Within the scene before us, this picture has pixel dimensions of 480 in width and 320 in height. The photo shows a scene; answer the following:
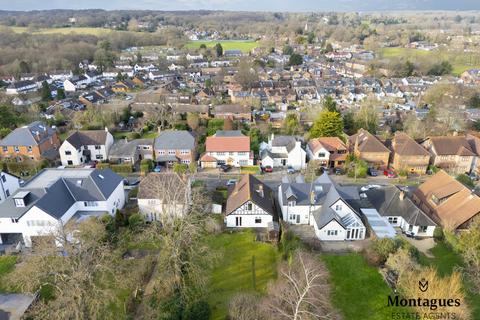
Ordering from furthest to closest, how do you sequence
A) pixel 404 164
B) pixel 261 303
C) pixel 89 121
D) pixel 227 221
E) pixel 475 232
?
pixel 89 121, pixel 404 164, pixel 227 221, pixel 475 232, pixel 261 303

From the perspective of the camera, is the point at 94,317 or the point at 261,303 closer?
the point at 94,317

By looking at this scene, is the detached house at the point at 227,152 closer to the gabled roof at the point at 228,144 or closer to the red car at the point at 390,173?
the gabled roof at the point at 228,144

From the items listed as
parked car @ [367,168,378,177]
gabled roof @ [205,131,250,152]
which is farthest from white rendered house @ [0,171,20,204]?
parked car @ [367,168,378,177]

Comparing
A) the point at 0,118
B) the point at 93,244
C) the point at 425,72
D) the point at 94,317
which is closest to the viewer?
the point at 94,317

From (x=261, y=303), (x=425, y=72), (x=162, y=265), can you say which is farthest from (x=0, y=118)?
(x=425, y=72)

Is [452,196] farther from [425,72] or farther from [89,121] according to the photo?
[425,72]

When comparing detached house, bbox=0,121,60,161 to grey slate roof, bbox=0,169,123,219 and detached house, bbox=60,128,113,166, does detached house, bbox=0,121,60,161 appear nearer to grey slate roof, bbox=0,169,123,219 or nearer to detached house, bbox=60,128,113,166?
detached house, bbox=60,128,113,166

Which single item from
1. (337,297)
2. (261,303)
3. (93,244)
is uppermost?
(93,244)
